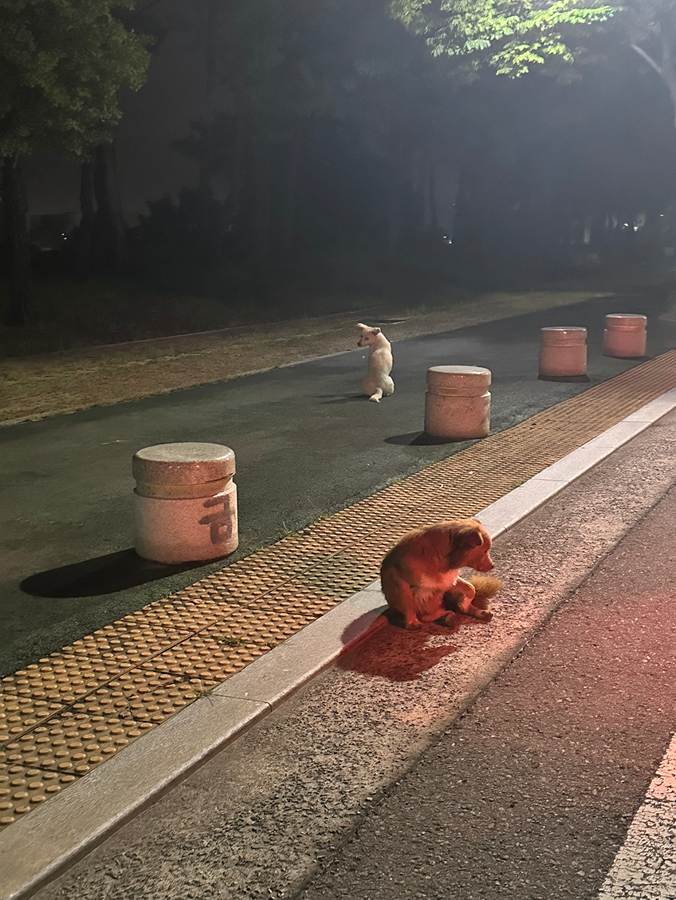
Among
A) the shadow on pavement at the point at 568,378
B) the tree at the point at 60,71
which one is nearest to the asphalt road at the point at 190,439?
the shadow on pavement at the point at 568,378

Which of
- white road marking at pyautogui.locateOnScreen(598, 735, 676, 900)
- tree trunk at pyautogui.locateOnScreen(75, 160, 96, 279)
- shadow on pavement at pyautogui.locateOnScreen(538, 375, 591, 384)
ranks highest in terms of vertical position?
tree trunk at pyautogui.locateOnScreen(75, 160, 96, 279)

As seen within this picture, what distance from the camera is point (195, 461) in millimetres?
6383

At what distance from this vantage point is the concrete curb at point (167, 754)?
3.42 m

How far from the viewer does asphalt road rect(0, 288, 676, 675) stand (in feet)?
19.9

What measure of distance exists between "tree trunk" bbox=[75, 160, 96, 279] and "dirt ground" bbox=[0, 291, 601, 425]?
11.5 m

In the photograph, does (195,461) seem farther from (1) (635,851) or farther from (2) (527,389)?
(2) (527,389)

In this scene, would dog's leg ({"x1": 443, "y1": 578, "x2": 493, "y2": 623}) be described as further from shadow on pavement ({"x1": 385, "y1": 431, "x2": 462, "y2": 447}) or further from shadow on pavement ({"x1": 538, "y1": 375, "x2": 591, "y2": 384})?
shadow on pavement ({"x1": 538, "y1": 375, "x2": 591, "y2": 384})

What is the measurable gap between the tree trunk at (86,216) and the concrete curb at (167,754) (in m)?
29.9

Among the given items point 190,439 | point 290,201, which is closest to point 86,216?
point 290,201

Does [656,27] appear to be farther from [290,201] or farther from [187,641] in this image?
A: [187,641]

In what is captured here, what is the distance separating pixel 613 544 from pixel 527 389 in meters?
7.36

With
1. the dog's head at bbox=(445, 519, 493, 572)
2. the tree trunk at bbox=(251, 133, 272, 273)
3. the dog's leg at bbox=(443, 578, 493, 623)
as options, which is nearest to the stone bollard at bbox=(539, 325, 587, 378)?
the dog's leg at bbox=(443, 578, 493, 623)

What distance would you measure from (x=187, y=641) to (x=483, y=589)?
1688mm

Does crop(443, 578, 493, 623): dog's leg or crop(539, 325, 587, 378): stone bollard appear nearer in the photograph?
crop(443, 578, 493, 623): dog's leg
